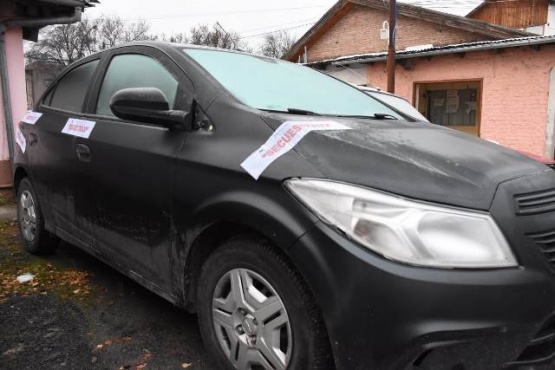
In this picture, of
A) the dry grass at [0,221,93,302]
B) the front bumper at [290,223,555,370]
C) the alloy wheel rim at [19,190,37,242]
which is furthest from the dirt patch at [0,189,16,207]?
the front bumper at [290,223,555,370]

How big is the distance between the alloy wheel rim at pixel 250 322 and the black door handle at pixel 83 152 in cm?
134

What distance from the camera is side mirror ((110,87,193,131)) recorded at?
7.40ft

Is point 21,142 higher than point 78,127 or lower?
lower

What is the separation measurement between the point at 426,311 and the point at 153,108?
4.97ft

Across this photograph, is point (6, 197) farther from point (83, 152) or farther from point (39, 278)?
point (83, 152)

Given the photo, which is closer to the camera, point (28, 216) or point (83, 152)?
point (83, 152)

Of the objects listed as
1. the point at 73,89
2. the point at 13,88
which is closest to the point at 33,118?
the point at 73,89

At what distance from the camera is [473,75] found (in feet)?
38.9

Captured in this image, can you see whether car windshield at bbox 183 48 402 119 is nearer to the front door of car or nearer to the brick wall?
the front door of car

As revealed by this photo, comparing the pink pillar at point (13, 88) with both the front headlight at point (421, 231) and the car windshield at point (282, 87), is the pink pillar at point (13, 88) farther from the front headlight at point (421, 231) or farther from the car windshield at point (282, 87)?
the front headlight at point (421, 231)

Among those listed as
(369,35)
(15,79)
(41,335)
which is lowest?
(41,335)

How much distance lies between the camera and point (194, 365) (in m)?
2.43

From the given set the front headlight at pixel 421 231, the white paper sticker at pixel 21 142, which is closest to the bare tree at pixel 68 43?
A: the white paper sticker at pixel 21 142

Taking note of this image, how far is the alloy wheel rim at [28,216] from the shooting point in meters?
3.90
